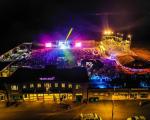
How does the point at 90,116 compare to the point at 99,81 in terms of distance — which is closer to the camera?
the point at 90,116

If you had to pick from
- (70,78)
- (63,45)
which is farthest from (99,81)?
(63,45)

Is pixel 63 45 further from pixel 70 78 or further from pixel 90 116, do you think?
pixel 90 116

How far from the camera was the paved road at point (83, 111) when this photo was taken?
112 ft

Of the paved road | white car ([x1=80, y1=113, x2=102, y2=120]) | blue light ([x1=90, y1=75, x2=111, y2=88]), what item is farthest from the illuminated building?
white car ([x1=80, y1=113, x2=102, y2=120])

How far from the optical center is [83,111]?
35.6m

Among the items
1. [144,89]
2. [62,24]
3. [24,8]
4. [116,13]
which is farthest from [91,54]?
[24,8]

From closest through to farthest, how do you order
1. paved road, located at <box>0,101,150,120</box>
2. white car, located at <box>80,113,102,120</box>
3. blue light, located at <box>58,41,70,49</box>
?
white car, located at <box>80,113,102,120</box> → paved road, located at <box>0,101,150,120</box> → blue light, located at <box>58,41,70,49</box>

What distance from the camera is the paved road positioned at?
3419 centimetres

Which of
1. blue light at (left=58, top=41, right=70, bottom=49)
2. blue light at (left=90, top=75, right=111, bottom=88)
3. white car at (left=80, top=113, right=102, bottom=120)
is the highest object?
blue light at (left=58, top=41, right=70, bottom=49)

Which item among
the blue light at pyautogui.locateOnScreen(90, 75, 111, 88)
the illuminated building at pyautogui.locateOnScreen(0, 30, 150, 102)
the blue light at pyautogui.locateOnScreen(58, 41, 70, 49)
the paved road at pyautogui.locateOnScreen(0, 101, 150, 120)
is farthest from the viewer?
the blue light at pyautogui.locateOnScreen(58, 41, 70, 49)

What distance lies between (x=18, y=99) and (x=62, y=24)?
242 ft

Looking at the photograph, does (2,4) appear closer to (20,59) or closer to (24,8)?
(24,8)

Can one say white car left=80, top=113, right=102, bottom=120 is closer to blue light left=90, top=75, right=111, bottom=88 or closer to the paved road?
the paved road

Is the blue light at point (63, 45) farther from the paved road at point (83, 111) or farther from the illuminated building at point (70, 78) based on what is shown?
the paved road at point (83, 111)
